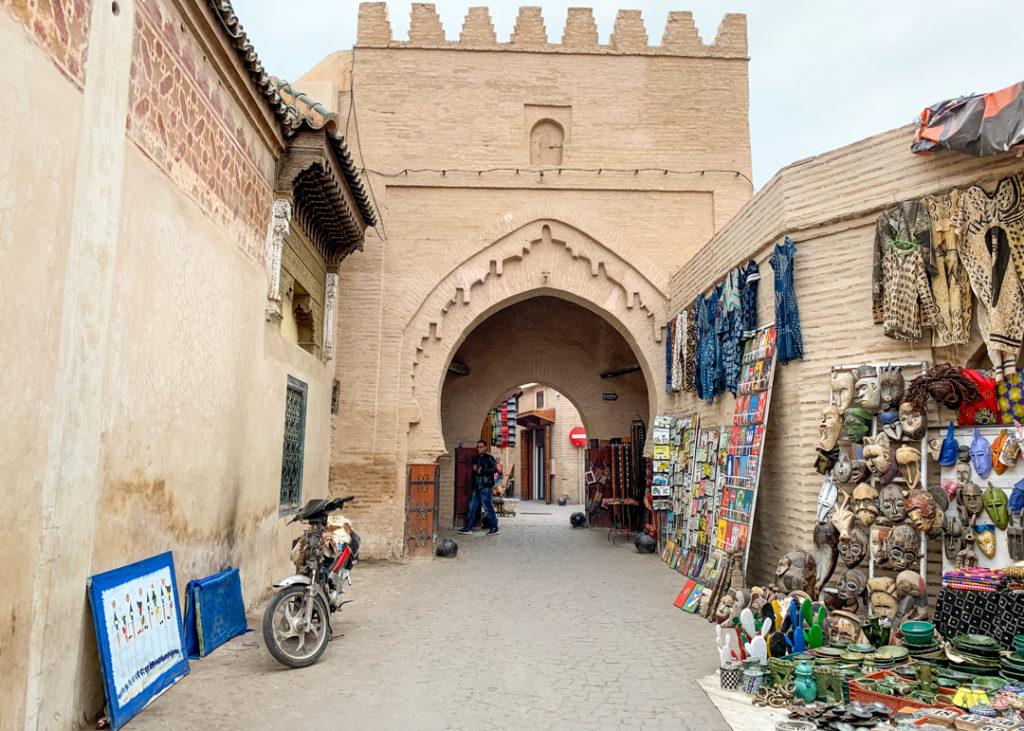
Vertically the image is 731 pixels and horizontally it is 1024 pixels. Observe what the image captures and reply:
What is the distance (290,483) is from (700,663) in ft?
16.8

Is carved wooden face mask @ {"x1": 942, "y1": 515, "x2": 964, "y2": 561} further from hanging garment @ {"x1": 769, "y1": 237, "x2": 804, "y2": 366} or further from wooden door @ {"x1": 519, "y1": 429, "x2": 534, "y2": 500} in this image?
wooden door @ {"x1": 519, "y1": 429, "x2": 534, "y2": 500}

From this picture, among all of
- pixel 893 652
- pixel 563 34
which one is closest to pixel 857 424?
pixel 893 652

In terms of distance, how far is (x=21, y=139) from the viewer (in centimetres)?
318

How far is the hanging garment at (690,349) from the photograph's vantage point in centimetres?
970

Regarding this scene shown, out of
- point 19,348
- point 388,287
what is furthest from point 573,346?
point 19,348

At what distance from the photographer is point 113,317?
158 inches

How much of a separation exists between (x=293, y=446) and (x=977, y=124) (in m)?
7.34

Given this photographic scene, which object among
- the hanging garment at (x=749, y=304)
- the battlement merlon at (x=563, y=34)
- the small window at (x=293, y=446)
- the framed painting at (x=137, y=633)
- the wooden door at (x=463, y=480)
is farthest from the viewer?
the wooden door at (x=463, y=480)

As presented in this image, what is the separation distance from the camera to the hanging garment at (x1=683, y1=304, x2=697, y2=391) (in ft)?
31.8

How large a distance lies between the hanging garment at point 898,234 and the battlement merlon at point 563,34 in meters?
6.47

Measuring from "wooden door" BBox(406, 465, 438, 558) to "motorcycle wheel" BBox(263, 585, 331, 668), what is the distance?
5.15 m

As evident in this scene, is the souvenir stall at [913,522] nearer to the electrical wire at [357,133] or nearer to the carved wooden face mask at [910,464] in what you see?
the carved wooden face mask at [910,464]

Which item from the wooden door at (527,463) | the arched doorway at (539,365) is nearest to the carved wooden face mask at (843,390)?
the arched doorway at (539,365)

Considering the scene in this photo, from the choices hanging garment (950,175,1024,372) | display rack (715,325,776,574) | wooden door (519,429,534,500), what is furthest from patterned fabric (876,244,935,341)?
wooden door (519,429,534,500)
